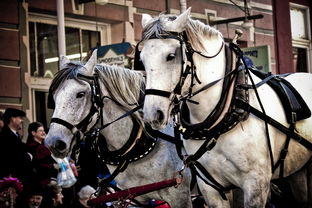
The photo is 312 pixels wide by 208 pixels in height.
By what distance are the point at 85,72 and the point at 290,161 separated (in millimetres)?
2036

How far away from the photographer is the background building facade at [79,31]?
11.2 metres

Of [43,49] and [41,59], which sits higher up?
[43,49]

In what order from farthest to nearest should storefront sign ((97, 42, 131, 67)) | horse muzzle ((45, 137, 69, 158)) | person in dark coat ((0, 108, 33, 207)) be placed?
1. storefront sign ((97, 42, 131, 67))
2. person in dark coat ((0, 108, 33, 207))
3. horse muzzle ((45, 137, 69, 158))

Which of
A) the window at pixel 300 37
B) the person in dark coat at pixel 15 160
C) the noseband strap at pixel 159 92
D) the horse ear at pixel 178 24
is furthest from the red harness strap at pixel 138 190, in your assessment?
the window at pixel 300 37

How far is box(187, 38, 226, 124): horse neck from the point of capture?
5.39m

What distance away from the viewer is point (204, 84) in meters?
5.38

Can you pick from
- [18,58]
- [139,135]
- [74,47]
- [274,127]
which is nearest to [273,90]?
[274,127]

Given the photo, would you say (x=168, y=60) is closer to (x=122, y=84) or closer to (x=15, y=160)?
(x=122, y=84)

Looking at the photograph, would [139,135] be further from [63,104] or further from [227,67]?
[227,67]

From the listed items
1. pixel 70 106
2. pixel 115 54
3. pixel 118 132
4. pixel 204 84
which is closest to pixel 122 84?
pixel 118 132

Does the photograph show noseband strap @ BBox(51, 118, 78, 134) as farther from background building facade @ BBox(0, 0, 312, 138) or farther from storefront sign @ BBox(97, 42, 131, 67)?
background building facade @ BBox(0, 0, 312, 138)

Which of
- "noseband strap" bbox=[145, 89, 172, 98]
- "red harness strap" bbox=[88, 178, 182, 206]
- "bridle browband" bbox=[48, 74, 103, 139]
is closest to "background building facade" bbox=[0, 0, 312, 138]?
"bridle browband" bbox=[48, 74, 103, 139]

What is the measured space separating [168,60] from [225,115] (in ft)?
2.05

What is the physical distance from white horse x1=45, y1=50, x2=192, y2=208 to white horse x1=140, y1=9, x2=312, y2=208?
84 centimetres
